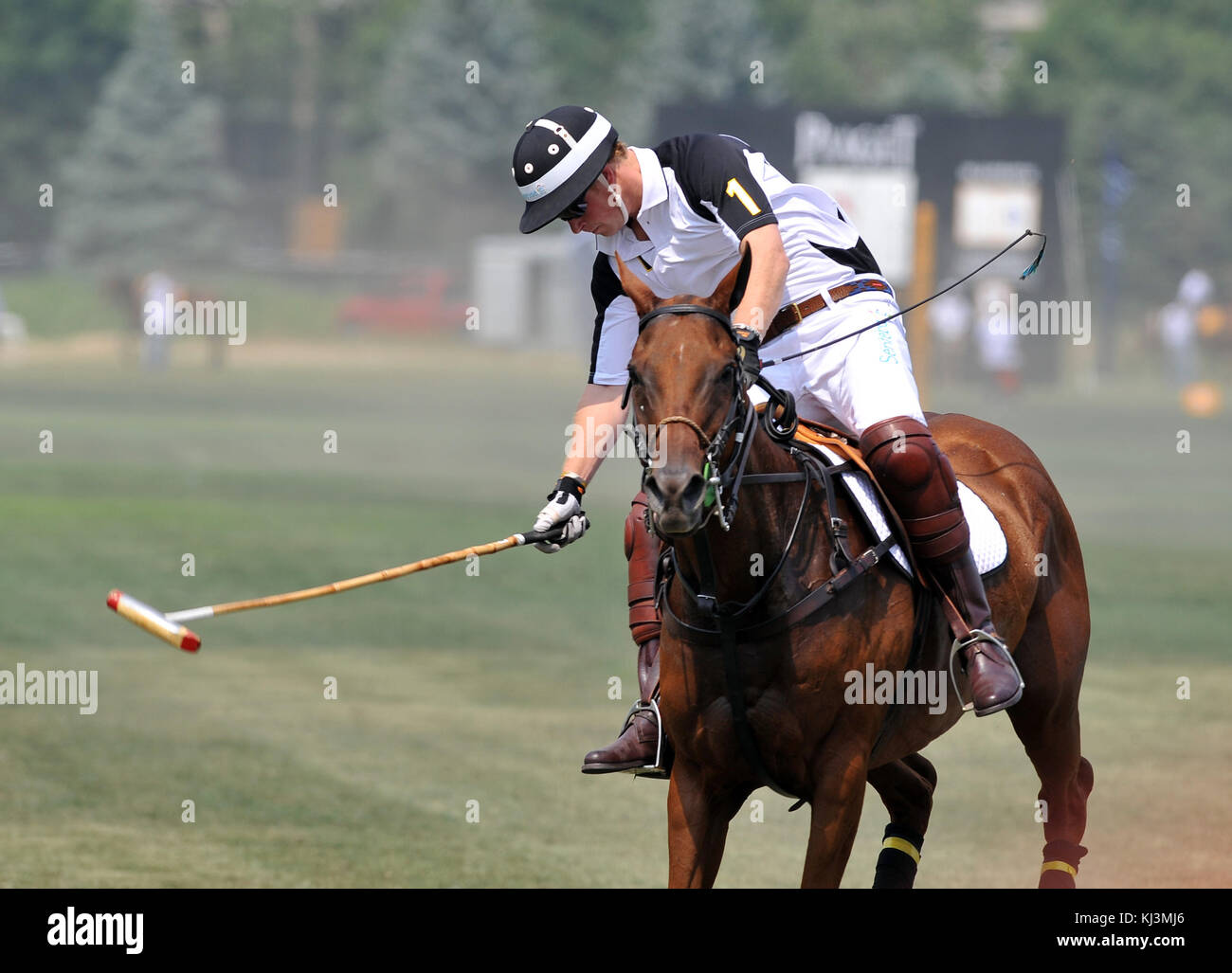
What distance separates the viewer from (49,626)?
46.1ft

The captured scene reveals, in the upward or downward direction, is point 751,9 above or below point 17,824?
above

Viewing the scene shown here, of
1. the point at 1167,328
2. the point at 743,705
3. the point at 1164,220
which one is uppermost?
the point at 1164,220

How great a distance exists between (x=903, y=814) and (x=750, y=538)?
2.05 m

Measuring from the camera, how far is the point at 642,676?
6246 millimetres

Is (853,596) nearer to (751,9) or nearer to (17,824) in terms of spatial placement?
(17,824)

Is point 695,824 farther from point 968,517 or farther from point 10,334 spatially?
point 10,334

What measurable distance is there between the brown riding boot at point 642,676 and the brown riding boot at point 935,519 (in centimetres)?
77

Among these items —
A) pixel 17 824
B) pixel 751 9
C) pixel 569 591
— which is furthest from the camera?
pixel 751 9

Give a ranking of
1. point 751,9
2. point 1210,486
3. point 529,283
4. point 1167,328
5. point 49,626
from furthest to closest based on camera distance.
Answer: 1. point 751,9
2. point 529,283
3. point 1167,328
4. point 1210,486
5. point 49,626

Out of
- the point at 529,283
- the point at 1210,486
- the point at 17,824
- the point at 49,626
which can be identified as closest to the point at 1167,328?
the point at 529,283

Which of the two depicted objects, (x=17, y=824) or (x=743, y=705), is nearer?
(x=743, y=705)

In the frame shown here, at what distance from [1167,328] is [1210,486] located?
2618cm

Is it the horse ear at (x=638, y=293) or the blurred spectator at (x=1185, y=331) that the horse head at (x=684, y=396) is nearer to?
the horse ear at (x=638, y=293)

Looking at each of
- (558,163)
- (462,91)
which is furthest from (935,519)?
(462,91)
